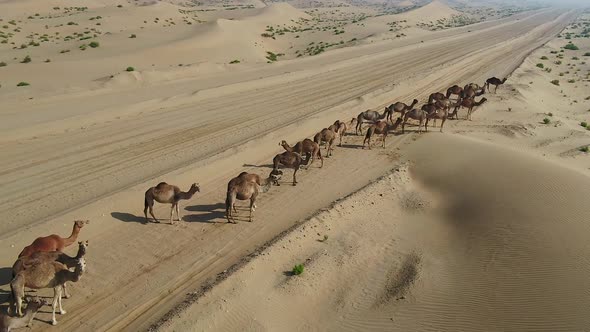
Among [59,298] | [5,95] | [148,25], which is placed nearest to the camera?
[59,298]

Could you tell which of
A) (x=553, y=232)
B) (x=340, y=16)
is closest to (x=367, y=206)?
(x=553, y=232)

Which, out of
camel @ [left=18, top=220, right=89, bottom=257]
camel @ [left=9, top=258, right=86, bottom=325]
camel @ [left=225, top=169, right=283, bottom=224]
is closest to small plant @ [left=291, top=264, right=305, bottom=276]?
camel @ [left=225, top=169, right=283, bottom=224]

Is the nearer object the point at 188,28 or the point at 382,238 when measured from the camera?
the point at 382,238

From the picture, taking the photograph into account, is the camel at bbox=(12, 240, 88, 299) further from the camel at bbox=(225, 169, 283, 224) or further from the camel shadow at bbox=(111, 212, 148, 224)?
the camel at bbox=(225, 169, 283, 224)

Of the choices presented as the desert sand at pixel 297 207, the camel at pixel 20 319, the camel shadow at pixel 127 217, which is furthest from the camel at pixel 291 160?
the camel at pixel 20 319

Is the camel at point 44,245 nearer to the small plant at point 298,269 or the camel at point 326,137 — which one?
the small plant at point 298,269

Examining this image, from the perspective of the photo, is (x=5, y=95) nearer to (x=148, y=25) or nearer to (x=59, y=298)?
(x=59, y=298)

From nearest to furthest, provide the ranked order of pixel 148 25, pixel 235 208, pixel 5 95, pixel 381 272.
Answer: pixel 381 272 → pixel 235 208 → pixel 5 95 → pixel 148 25
